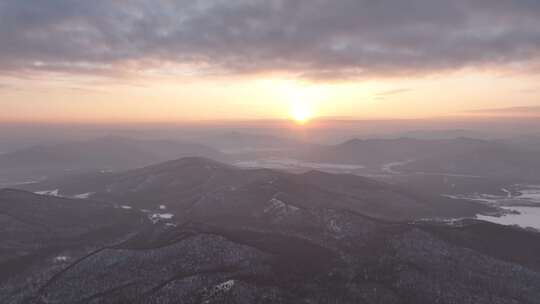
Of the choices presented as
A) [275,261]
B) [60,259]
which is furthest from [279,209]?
[60,259]

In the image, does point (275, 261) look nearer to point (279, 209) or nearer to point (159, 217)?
point (279, 209)

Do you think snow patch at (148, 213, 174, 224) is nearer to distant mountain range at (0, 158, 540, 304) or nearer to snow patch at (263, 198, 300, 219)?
distant mountain range at (0, 158, 540, 304)

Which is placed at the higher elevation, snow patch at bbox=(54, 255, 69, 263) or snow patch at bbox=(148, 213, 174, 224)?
snow patch at bbox=(54, 255, 69, 263)

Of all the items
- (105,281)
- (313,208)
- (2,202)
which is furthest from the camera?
(2,202)

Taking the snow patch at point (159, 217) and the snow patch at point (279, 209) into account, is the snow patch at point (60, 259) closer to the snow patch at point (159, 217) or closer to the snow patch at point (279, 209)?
the snow patch at point (159, 217)

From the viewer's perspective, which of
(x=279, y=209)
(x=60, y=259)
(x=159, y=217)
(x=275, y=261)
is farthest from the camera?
(x=159, y=217)

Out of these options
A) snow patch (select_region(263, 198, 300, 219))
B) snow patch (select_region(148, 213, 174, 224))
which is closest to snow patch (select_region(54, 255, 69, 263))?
snow patch (select_region(148, 213, 174, 224))

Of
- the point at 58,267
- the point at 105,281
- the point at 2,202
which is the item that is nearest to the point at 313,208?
the point at 105,281

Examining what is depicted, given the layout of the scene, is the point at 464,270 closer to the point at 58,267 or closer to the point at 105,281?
the point at 105,281

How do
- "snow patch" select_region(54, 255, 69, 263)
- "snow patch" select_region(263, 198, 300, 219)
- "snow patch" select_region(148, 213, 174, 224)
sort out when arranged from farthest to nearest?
"snow patch" select_region(148, 213, 174, 224), "snow patch" select_region(263, 198, 300, 219), "snow patch" select_region(54, 255, 69, 263)

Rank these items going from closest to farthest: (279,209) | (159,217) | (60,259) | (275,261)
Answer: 1. (275,261)
2. (60,259)
3. (279,209)
4. (159,217)

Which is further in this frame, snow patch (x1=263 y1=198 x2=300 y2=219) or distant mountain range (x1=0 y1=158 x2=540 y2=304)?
snow patch (x1=263 y1=198 x2=300 y2=219)
